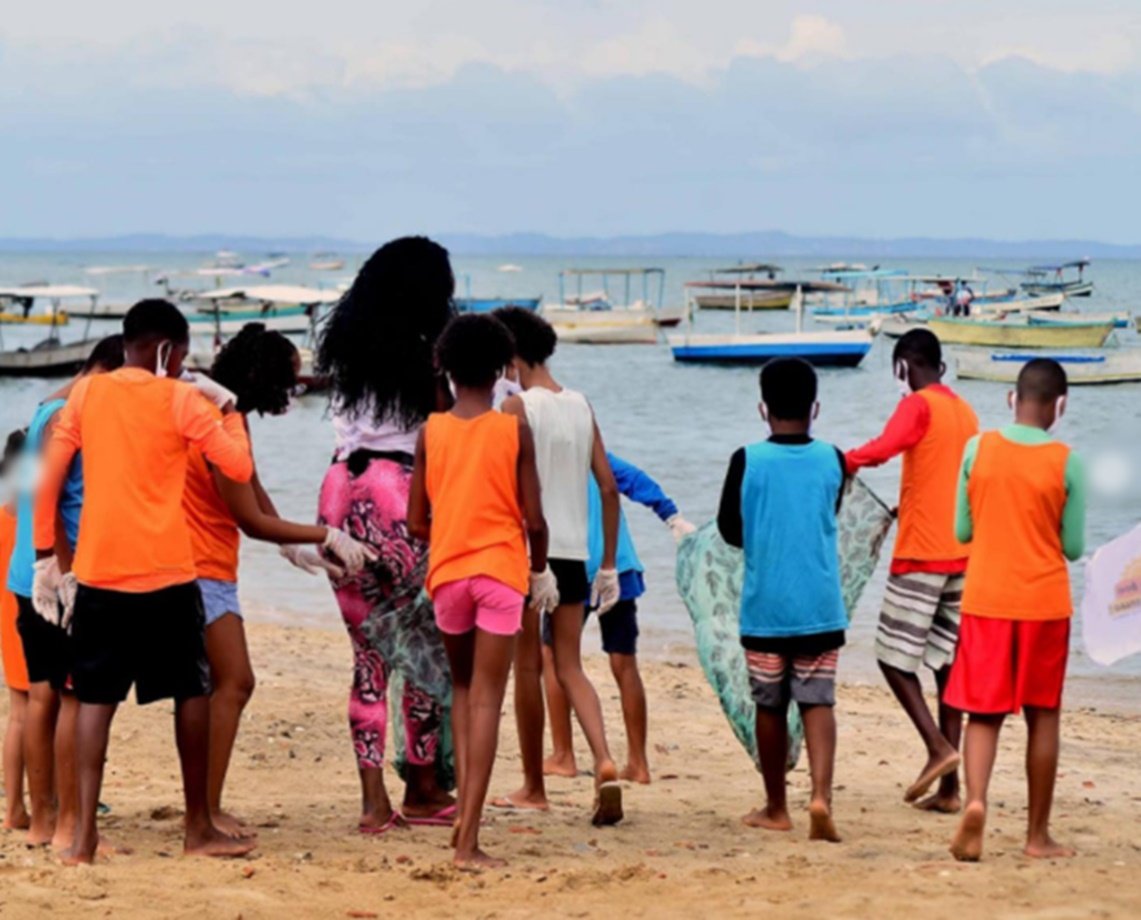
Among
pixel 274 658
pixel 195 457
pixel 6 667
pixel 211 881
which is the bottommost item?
pixel 274 658

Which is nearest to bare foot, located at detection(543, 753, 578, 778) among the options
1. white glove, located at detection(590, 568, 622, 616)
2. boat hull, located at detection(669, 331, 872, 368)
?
white glove, located at detection(590, 568, 622, 616)

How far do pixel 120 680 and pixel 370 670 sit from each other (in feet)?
2.99

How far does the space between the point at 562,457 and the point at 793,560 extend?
79 centimetres

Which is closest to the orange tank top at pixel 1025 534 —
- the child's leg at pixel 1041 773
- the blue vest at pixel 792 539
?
the child's leg at pixel 1041 773

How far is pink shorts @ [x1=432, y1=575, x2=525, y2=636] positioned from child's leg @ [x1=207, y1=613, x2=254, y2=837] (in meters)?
0.63

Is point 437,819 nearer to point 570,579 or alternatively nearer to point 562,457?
point 570,579

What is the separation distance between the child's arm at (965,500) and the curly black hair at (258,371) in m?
2.05

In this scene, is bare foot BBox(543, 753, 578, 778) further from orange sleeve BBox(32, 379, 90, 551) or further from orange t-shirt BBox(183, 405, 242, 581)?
orange sleeve BBox(32, 379, 90, 551)

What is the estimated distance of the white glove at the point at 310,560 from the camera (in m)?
5.34

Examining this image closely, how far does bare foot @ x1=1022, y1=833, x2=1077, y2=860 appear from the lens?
525 centimetres

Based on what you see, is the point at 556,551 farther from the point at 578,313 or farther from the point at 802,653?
the point at 578,313

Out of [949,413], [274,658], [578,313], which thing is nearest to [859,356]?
[578,313]

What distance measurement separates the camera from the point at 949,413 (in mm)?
6008

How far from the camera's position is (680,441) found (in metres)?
32.7
